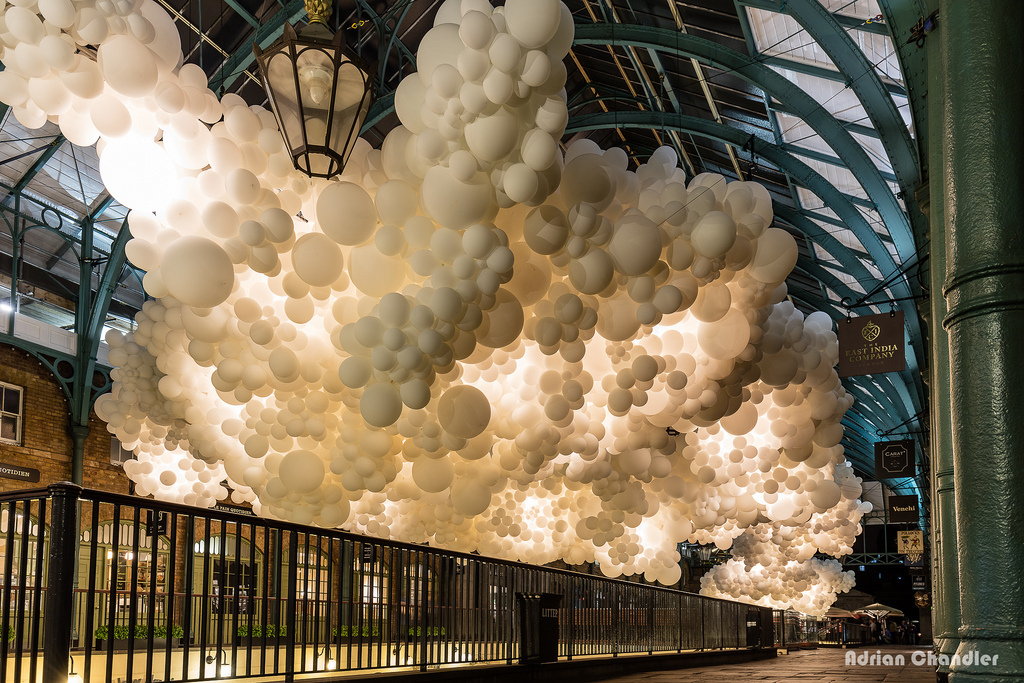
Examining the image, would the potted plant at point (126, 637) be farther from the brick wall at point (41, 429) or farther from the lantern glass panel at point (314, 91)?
the lantern glass panel at point (314, 91)

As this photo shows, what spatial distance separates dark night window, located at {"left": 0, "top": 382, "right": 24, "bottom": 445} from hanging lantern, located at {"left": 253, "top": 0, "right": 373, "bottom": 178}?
589 inches

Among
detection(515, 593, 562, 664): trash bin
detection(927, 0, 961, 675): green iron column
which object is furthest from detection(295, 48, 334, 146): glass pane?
detection(515, 593, 562, 664): trash bin

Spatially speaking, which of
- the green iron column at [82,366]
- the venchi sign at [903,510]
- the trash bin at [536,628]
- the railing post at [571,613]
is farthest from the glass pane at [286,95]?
the venchi sign at [903,510]

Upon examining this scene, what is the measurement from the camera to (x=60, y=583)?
156 inches

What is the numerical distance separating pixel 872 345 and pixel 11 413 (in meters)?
15.1

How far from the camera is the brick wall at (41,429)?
16858 mm

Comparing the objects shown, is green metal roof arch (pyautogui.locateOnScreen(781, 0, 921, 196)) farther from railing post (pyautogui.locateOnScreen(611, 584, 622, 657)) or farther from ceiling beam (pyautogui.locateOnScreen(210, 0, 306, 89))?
ceiling beam (pyautogui.locateOnScreen(210, 0, 306, 89))

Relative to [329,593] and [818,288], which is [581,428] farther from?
[818,288]

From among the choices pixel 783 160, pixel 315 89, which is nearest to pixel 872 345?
pixel 783 160

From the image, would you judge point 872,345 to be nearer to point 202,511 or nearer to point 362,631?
point 362,631

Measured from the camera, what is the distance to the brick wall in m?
16.9

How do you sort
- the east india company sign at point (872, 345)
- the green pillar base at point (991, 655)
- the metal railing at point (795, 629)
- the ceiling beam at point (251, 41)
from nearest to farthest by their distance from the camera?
the green pillar base at point (991, 655)
the ceiling beam at point (251, 41)
the east india company sign at point (872, 345)
the metal railing at point (795, 629)

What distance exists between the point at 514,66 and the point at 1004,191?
2.60 meters

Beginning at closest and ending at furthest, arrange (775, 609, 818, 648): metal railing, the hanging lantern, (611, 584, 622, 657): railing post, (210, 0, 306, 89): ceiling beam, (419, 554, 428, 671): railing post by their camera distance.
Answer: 1. the hanging lantern
2. (419, 554, 428, 671): railing post
3. (611, 584, 622, 657): railing post
4. (210, 0, 306, 89): ceiling beam
5. (775, 609, 818, 648): metal railing
